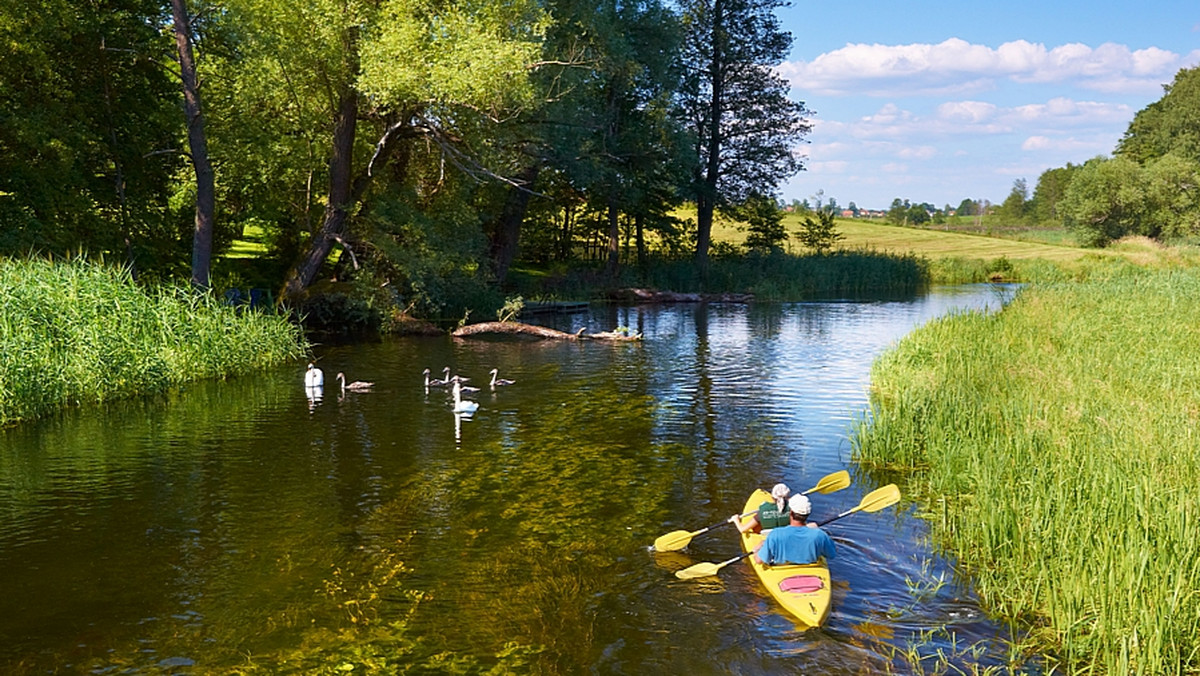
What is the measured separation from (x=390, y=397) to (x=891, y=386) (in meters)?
10.3

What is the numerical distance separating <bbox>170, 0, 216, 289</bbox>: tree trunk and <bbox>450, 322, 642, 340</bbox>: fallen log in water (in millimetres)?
8077

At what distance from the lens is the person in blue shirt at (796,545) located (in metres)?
8.89

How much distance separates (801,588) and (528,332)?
2212 centimetres

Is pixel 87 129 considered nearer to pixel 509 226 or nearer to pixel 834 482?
pixel 509 226

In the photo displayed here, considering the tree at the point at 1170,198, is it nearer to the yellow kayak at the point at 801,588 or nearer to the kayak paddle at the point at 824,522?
the kayak paddle at the point at 824,522

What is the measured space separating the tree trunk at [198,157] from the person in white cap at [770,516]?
18025 millimetres

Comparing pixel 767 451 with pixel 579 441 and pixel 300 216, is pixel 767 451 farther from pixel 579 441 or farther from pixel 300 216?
pixel 300 216

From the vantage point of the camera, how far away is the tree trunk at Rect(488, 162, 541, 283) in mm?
38719

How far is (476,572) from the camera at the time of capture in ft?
30.2

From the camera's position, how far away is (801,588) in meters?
8.23

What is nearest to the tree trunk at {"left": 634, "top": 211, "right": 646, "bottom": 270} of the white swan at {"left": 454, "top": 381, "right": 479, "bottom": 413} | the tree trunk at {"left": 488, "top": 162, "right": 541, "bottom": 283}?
the tree trunk at {"left": 488, "top": 162, "right": 541, "bottom": 283}

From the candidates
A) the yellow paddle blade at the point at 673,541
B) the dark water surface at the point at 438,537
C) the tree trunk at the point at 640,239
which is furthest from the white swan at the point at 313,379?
the tree trunk at the point at 640,239

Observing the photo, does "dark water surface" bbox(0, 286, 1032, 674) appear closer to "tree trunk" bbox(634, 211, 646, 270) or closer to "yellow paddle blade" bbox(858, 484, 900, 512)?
"yellow paddle blade" bbox(858, 484, 900, 512)

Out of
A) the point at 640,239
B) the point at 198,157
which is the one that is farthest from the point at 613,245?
the point at 198,157
